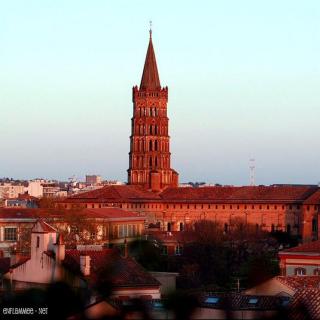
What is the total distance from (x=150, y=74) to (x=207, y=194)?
1694 cm

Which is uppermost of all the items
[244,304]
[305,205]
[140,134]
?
[140,134]

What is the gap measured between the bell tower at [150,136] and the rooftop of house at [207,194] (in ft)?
8.61

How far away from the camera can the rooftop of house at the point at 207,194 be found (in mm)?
110938

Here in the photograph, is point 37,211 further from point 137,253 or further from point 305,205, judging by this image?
point 305,205

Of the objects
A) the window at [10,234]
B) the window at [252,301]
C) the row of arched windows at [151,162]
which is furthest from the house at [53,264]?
the row of arched windows at [151,162]

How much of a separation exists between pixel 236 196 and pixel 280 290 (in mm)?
86435

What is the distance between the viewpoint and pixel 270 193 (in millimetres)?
112625

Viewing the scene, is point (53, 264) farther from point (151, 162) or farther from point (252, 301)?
point (151, 162)

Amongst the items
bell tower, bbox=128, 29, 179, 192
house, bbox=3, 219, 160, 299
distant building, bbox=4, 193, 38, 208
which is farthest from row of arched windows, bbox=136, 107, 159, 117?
house, bbox=3, 219, 160, 299

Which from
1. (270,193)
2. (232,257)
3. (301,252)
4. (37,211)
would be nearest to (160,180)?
(270,193)

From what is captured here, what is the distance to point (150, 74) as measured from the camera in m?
124

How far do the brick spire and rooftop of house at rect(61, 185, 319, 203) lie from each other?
1271cm

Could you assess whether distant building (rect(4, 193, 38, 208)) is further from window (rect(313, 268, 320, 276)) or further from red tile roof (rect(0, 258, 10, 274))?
red tile roof (rect(0, 258, 10, 274))

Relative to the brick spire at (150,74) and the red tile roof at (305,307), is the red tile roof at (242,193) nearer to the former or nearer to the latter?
the brick spire at (150,74)
